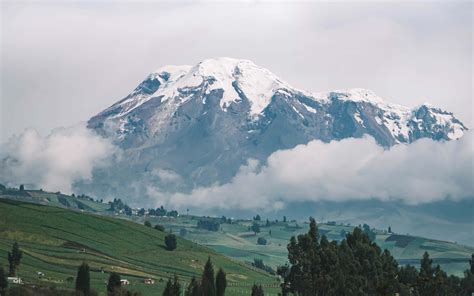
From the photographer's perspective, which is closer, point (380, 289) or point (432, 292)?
point (380, 289)

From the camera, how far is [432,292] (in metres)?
162

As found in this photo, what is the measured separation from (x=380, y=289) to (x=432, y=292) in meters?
27.5

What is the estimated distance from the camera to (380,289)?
137 meters
